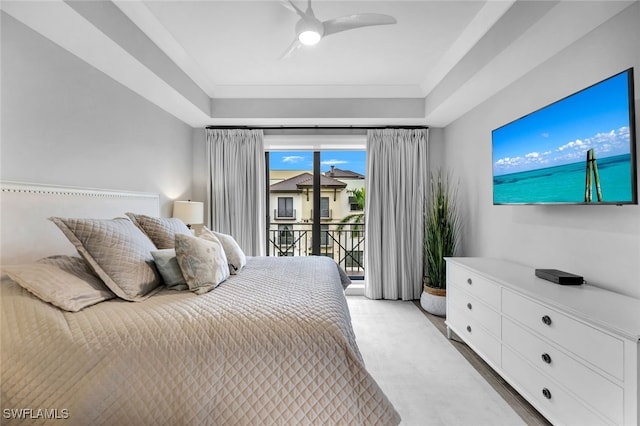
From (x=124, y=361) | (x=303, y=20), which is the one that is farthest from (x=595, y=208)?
(x=124, y=361)

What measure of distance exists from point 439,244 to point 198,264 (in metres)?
2.66

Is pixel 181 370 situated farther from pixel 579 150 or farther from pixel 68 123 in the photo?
pixel 579 150

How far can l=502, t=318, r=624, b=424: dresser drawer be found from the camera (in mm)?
1251

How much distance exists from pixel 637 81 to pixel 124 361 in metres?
2.74

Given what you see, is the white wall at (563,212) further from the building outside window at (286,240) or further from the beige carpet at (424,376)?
the building outside window at (286,240)

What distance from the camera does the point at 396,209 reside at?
398 centimetres

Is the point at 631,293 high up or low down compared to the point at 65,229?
down

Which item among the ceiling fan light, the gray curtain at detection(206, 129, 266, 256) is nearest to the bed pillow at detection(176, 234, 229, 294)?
the ceiling fan light

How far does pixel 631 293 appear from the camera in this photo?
160cm

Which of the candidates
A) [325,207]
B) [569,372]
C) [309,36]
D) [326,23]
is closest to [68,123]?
[309,36]

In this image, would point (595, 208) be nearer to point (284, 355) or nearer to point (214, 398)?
point (284, 355)

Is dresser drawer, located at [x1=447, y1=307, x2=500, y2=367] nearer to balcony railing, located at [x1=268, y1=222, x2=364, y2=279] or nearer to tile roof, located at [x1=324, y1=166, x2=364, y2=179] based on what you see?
balcony railing, located at [x1=268, y1=222, x2=364, y2=279]

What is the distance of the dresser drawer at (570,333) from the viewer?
1.24m

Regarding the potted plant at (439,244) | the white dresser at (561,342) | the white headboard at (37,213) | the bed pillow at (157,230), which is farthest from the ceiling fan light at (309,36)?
the potted plant at (439,244)
